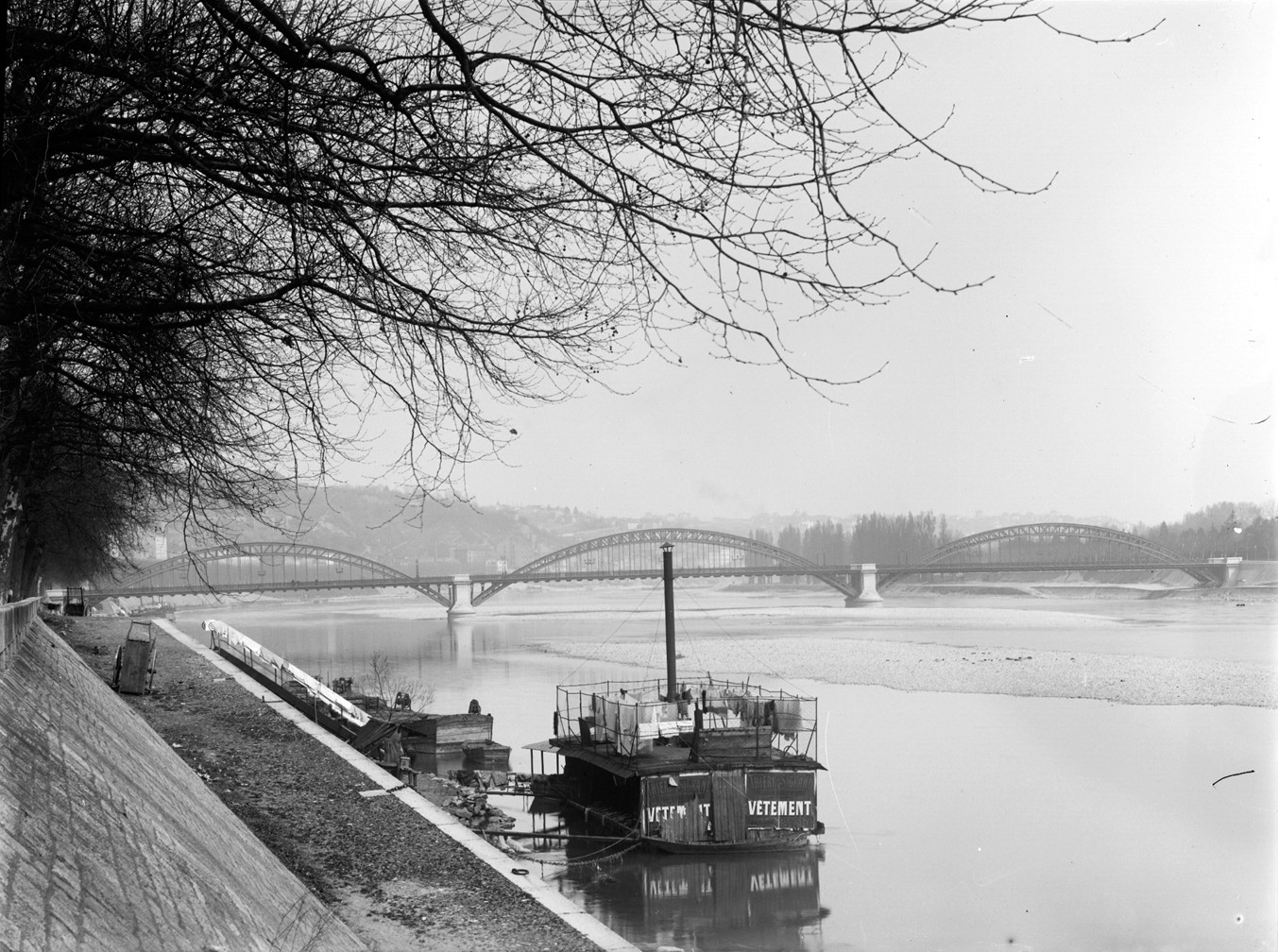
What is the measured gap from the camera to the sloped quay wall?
4.43 metres

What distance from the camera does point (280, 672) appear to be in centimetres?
2912

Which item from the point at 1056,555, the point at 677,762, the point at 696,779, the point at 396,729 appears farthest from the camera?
the point at 1056,555

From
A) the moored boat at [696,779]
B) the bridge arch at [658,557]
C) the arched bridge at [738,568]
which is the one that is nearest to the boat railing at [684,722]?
the moored boat at [696,779]

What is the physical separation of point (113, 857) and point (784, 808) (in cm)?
1538

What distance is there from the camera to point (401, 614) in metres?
119

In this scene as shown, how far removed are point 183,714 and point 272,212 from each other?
49.8ft

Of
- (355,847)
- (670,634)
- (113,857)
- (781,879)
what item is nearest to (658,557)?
(670,634)

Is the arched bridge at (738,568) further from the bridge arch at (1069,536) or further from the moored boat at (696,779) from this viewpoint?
the moored boat at (696,779)

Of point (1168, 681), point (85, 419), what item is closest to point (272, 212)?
point (85, 419)

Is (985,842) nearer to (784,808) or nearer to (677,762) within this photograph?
(784,808)

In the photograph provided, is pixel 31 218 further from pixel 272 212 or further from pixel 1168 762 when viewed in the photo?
pixel 1168 762

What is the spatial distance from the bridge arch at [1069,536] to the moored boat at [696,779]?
262ft

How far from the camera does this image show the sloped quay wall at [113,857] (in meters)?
4.43

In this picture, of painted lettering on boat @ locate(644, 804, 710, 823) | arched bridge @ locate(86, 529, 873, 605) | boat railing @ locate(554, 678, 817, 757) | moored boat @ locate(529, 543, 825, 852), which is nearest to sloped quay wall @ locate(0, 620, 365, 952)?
painted lettering on boat @ locate(644, 804, 710, 823)
